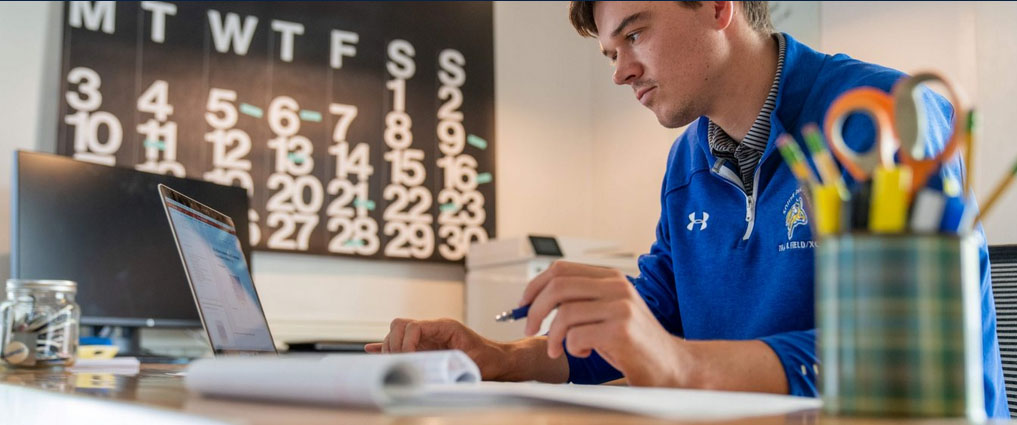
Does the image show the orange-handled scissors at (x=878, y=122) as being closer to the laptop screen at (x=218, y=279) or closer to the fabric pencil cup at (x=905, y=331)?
the fabric pencil cup at (x=905, y=331)

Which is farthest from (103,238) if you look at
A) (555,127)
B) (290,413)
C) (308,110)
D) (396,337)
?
(290,413)

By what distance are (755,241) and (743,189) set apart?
0.31 feet

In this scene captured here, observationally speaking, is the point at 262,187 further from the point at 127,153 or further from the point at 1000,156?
the point at 1000,156

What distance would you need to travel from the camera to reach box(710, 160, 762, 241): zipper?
1.32 metres

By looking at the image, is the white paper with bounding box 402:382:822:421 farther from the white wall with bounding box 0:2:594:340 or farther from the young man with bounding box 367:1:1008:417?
the white wall with bounding box 0:2:594:340

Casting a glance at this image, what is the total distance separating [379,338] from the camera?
3.53 meters

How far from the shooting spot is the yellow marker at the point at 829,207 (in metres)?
0.63

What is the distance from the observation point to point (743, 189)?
138cm

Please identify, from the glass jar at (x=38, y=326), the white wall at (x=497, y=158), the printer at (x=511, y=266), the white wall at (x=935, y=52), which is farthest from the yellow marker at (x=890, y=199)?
the white wall at (x=497, y=158)

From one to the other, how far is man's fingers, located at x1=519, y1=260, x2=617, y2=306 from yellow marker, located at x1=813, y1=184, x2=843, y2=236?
228 millimetres

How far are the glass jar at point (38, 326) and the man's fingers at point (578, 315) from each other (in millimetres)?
980

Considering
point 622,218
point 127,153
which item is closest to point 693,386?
point 127,153

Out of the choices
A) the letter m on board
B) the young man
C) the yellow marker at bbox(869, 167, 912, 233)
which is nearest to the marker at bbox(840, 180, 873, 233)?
the yellow marker at bbox(869, 167, 912, 233)

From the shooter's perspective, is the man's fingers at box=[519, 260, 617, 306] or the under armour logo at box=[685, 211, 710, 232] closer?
the man's fingers at box=[519, 260, 617, 306]
